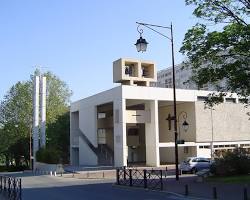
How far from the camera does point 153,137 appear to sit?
5581cm

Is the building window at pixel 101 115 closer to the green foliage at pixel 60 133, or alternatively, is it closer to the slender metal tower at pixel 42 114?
the slender metal tower at pixel 42 114

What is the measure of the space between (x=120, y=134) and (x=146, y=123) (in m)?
4.66

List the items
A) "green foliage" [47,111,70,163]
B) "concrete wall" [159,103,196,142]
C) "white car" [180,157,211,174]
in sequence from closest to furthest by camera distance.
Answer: "white car" [180,157,211,174], "concrete wall" [159,103,196,142], "green foliage" [47,111,70,163]

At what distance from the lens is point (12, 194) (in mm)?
19562

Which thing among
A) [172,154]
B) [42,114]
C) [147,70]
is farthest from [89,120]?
[172,154]

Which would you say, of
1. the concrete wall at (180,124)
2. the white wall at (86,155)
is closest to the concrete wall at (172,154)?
the concrete wall at (180,124)

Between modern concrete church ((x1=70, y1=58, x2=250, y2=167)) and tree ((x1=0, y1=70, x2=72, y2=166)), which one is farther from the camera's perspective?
tree ((x1=0, y1=70, x2=72, y2=166))

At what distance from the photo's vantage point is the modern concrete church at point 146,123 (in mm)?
55312

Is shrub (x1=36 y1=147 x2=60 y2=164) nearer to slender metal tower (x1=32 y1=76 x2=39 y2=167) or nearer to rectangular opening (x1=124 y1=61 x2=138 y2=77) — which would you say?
slender metal tower (x1=32 y1=76 x2=39 y2=167)

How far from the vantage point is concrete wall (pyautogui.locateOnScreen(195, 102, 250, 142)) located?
2349 inches

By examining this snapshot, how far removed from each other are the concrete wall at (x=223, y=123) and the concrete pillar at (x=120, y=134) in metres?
11.1

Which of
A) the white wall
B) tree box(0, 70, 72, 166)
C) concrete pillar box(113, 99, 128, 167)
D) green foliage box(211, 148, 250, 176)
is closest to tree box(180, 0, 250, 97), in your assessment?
green foliage box(211, 148, 250, 176)

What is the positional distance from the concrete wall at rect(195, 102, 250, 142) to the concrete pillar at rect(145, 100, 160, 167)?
661 centimetres

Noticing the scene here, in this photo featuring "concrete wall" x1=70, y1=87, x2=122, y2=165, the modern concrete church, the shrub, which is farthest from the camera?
"concrete wall" x1=70, y1=87, x2=122, y2=165
